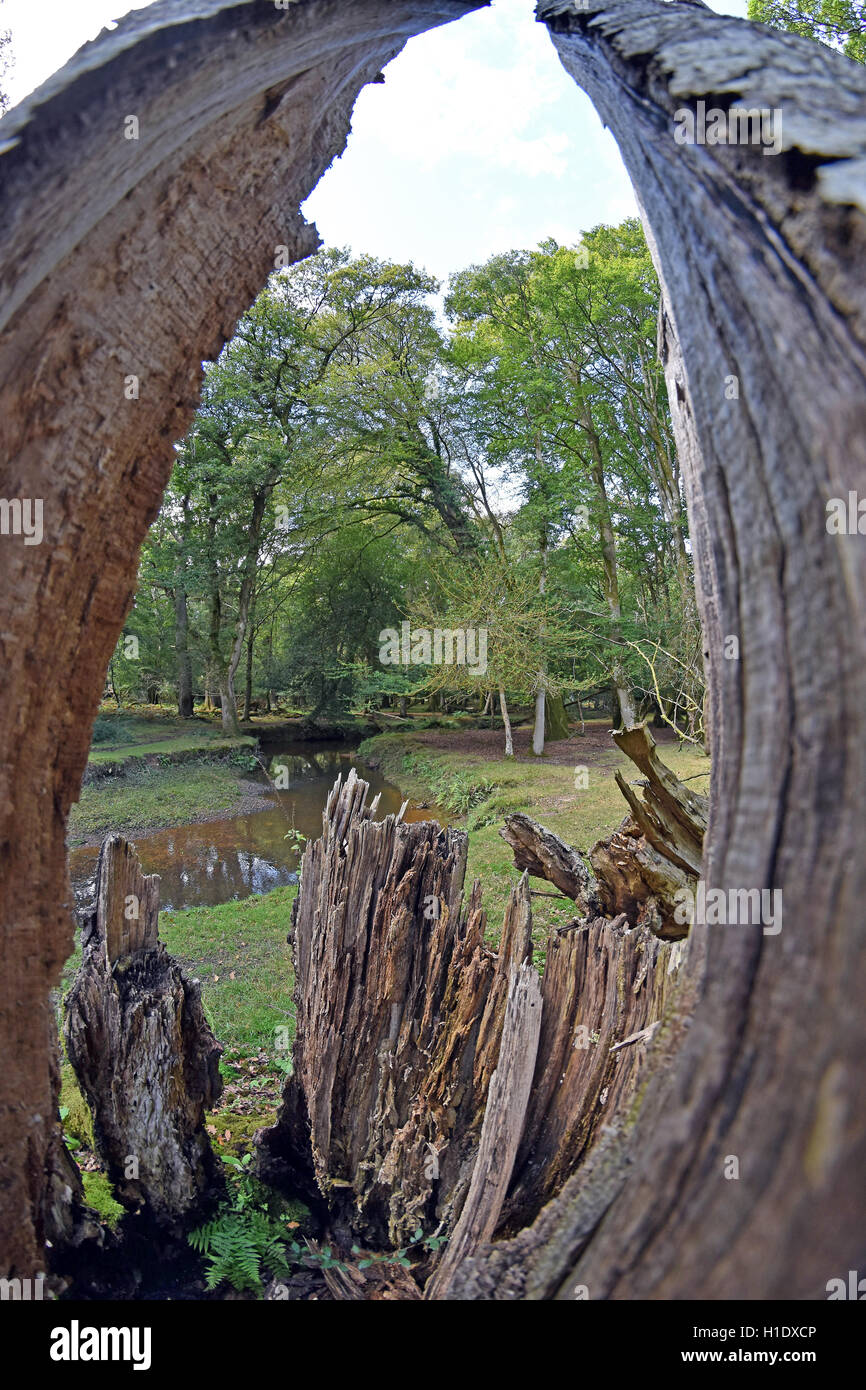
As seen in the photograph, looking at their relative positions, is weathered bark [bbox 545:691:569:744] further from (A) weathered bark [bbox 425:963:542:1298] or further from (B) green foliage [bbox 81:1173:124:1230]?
(A) weathered bark [bbox 425:963:542:1298]

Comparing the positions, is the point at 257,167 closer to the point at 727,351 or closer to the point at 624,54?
the point at 624,54

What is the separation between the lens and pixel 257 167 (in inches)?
47.8

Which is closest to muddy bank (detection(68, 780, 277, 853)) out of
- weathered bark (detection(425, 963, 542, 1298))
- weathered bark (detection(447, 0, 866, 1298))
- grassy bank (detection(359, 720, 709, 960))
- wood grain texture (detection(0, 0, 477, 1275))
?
grassy bank (detection(359, 720, 709, 960))

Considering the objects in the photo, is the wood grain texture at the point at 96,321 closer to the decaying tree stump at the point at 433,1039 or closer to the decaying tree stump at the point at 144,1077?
the decaying tree stump at the point at 433,1039

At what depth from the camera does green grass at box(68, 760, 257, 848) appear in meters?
14.2

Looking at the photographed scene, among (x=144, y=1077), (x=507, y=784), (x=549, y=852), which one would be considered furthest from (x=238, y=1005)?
(x=507, y=784)

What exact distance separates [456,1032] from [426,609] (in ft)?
58.4

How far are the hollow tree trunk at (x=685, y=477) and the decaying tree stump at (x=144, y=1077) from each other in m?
1.77

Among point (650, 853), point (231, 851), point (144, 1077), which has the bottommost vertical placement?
point (231, 851)

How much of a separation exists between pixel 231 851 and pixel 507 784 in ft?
19.5

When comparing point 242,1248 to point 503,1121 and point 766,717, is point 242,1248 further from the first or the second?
point 766,717

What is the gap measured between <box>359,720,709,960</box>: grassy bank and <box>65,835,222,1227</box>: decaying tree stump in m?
4.40

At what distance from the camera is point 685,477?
731mm

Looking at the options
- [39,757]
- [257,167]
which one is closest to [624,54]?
[257,167]
